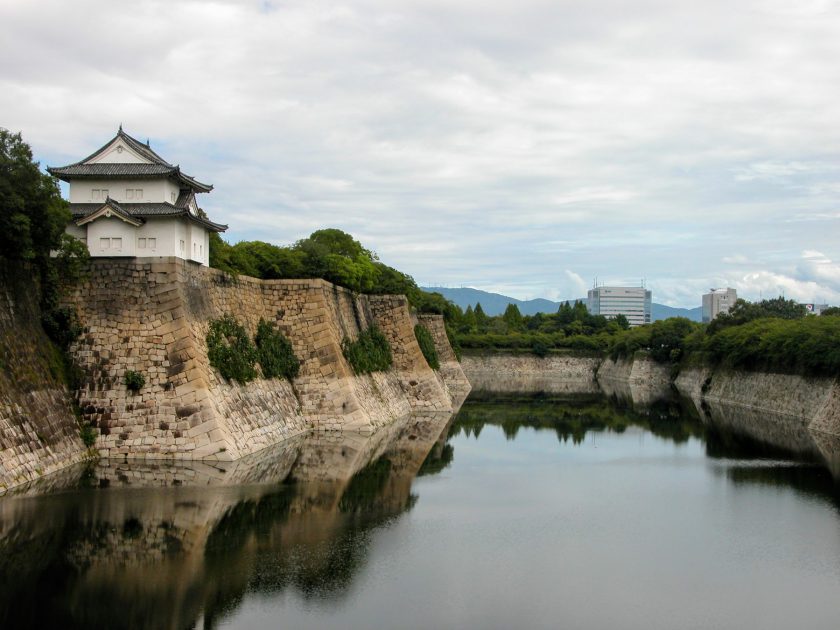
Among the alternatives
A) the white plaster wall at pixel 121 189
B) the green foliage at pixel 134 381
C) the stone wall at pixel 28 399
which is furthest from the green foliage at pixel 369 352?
the stone wall at pixel 28 399

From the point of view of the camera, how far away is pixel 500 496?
21531mm

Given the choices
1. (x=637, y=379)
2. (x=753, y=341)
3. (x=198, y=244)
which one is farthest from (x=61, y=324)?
(x=637, y=379)

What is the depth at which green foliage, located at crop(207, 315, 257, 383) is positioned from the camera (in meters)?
25.7

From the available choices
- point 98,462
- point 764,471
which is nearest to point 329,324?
point 98,462

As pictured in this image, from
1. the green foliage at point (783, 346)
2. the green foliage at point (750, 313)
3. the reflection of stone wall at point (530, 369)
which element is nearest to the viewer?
the green foliage at point (783, 346)

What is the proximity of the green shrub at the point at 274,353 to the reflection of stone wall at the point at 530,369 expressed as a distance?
4721 cm

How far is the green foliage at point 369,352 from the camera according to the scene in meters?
34.8

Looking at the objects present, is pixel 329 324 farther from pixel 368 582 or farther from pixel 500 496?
pixel 368 582

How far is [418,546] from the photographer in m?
15.8

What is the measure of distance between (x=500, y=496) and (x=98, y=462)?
31.7ft

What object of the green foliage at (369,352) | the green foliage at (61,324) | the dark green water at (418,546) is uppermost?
the green foliage at (61,324)

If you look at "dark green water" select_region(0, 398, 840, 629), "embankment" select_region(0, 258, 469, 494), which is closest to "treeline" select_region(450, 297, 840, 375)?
"dark green water" select_region(0, 398, 840, 629)

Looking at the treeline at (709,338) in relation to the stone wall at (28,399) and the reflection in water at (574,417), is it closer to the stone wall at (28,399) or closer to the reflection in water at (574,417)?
the reflection in water at (574,417)

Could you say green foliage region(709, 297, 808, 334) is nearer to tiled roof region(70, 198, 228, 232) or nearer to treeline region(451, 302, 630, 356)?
treeline region(451, 302, 630, 356)
